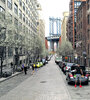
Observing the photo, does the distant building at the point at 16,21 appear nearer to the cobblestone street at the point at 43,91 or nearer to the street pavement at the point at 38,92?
the cobblestone street at the point at 43,91

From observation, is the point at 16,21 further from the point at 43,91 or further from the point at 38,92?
the point at 38,92

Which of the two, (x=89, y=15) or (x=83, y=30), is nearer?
(x=89, y=15)

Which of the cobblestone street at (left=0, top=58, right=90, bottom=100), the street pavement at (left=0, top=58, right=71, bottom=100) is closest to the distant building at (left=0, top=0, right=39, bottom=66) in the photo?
the cobblestone street at (left=0, top=58, right=90, bottom=100)

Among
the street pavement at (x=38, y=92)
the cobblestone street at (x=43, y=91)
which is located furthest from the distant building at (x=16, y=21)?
the street pavement at (x=38, y=92)

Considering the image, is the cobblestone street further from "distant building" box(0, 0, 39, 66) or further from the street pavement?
"distant building" box(0, 0, 39, 66)

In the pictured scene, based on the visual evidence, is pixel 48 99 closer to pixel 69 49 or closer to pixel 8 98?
pixel 8 98

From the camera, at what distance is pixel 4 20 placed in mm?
18000

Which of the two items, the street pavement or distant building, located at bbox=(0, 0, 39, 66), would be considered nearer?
the street pavement

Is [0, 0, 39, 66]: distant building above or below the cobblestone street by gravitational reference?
above

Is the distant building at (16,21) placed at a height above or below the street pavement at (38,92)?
above

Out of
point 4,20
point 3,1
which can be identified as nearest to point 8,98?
point 4,20

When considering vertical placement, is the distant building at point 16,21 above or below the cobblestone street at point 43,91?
above

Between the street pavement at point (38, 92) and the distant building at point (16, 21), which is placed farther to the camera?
the distant building at point (16, 21)

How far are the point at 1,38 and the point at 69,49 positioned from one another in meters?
46.5
